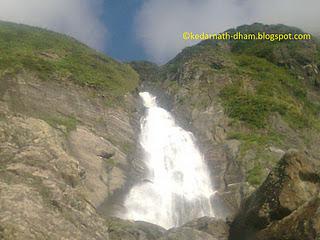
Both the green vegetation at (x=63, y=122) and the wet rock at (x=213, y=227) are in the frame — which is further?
the green vegetation at (x=63, y=122)

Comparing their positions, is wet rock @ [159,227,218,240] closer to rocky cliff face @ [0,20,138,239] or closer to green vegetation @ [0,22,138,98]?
rocky cliff face @ [0,20,138,239]

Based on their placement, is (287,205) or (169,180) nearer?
(287,205)

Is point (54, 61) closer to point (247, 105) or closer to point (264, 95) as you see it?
point (247, 105)

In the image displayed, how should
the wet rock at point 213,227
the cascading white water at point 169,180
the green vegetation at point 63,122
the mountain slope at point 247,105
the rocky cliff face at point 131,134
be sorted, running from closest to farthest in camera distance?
the rocky cliff face at point 131,134, the wet rock at point 213,227, the green vegetation at point 63,122, the cascading white water at point 169,180, the mountain slope at point 247,105

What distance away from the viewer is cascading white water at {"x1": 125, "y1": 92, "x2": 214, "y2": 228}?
36.4 metres

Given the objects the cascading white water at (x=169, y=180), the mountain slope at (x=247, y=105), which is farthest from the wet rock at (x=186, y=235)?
the mountain slope at (x=247, y=105)

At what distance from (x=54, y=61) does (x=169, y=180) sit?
19299 mm

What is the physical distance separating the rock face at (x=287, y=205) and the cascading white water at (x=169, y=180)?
1159 cm

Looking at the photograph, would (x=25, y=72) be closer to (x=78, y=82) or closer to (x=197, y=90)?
(x=78, y=82)

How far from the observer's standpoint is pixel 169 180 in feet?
137

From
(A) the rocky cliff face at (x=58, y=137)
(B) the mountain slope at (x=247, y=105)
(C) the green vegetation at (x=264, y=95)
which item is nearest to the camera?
(A) the rocky cliff face at (x=58, y=137)

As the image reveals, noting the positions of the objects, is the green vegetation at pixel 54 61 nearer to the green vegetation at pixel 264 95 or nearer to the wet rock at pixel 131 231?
the green vegetation at pixel 264 95

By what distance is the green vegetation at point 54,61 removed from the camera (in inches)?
1787

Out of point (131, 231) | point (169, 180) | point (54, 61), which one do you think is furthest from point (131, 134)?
point (131, 231)
